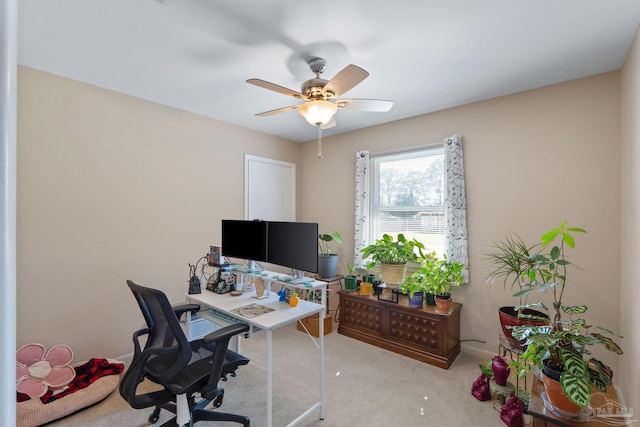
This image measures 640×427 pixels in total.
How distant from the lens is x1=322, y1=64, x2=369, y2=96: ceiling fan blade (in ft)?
5.55

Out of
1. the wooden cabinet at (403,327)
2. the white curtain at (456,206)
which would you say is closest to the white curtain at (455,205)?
the white curtain at (456,206)

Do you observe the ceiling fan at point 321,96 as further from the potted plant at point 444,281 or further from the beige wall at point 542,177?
the potted plant at point 444,281

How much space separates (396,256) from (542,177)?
1.51 metres

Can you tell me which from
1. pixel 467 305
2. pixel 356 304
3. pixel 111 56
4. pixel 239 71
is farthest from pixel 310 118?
pixel 467 305

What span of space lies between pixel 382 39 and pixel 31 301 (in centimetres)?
327

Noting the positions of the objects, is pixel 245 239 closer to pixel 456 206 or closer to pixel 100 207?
pixel 100 207

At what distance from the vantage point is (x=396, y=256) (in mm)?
3184

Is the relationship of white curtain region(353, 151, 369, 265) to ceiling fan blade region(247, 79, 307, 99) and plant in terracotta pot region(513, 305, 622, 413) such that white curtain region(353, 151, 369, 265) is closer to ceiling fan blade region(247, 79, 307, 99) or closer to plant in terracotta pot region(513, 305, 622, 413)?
ceiling fan blade region(247, 79, 307, 99)

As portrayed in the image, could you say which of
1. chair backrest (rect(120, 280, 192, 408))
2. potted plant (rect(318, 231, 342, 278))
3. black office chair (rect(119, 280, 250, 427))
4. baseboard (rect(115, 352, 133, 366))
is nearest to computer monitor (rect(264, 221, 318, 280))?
black office chair (rect(119, 280, 250, 427))

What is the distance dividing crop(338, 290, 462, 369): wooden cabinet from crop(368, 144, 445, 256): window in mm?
750

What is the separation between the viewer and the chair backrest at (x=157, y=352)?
1516mm

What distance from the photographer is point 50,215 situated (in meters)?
2.36

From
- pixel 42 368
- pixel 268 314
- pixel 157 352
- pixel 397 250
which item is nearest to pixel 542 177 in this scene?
pixel 397 250

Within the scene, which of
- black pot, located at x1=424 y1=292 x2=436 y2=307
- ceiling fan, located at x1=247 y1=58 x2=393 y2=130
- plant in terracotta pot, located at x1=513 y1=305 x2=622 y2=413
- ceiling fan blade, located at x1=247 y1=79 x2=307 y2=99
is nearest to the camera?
plant in terracotta pot, located at x1=513 y1=305 x2=622 y2=413
